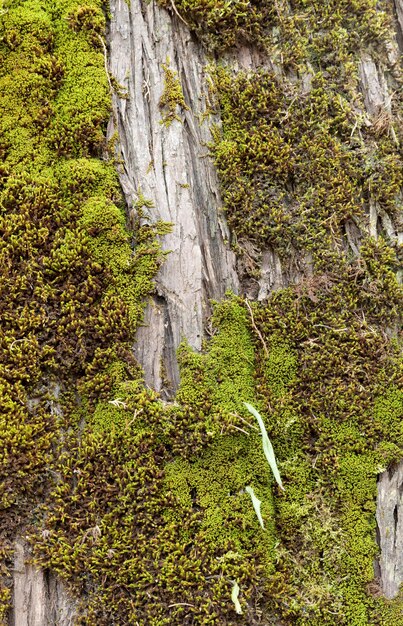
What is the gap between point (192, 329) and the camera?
3092mm

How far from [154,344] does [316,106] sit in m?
2.03

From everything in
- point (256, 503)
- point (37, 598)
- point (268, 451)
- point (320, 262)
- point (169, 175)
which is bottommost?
point (37, 598)

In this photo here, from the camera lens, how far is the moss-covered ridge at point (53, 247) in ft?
9.16

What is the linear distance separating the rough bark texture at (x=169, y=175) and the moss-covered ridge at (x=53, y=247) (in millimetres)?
123

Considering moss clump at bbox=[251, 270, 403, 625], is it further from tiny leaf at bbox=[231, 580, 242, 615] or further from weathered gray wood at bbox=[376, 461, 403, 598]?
tiny leaf at bbox=[231, 580, 242, 615]

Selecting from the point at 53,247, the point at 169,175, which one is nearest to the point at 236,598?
the point at 53,247

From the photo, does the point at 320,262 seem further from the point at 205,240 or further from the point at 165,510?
the point at 165,510

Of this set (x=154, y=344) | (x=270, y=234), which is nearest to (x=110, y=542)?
(x=154, y=344)

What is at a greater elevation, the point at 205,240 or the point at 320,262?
the point at 205,240

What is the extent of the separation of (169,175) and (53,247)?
897 mm

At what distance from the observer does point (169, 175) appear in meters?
3.33

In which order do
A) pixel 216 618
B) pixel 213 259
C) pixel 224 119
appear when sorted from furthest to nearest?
pixel 224 119 < pixel 213 259 < pixel 216 618

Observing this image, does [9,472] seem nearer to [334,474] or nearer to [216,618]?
[216,618]

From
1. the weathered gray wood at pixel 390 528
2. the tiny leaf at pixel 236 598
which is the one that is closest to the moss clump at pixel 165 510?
the tiny leaf at pixel 236 598
